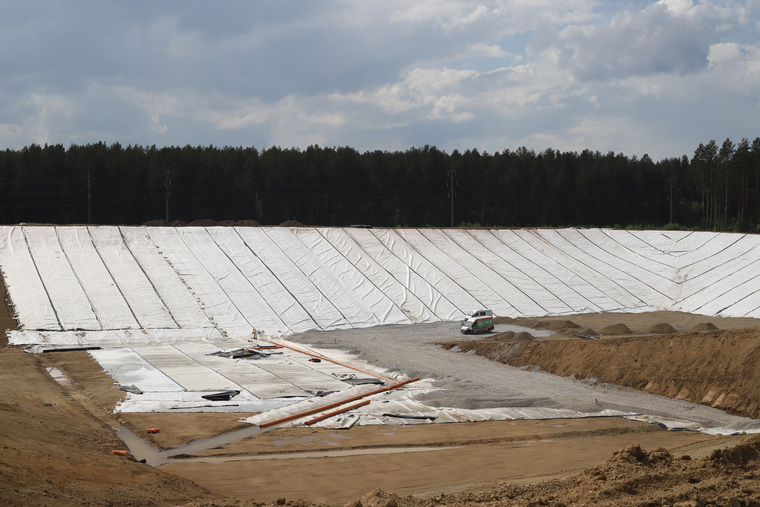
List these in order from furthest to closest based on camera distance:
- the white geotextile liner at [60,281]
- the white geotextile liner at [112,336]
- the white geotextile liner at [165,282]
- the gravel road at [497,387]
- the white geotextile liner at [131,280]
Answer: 1. the white geotextile liner at [165,282]
2. the white geotextile liner at [131,280]
3. the white geotextile liner at [60,281]
4. the white geotextile liner at [112,336]
5. the gravel road at [497,387]

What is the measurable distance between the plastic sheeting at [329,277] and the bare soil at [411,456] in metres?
12.1

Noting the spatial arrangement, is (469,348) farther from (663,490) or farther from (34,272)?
(34,272)

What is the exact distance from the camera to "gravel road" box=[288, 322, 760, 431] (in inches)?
797

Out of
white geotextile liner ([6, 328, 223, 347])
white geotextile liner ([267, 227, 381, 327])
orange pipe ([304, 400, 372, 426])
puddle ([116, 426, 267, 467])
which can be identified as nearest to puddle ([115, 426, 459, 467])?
puddle ([116, 426, 267, 467])

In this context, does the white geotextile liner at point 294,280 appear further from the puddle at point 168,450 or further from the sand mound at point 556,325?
the puddle at point 168,450

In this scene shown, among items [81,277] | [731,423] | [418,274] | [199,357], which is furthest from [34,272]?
[731,423]

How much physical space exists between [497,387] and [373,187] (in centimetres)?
6903

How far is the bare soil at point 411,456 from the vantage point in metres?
11.1

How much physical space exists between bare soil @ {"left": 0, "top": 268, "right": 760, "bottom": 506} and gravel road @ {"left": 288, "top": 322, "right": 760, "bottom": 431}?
1.12 metres

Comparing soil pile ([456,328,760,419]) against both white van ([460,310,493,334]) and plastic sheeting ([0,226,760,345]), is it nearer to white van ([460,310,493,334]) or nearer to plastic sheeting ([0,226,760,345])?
white van ([460,310,493,334])

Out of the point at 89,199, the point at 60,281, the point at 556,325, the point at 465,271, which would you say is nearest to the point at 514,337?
the point at 556,325

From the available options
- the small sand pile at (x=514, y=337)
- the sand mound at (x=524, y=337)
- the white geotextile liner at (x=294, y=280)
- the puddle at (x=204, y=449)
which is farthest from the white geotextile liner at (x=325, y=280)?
the puddle at (x=204, y=449)

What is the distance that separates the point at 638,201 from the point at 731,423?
272 ft

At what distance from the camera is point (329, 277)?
4294cm
